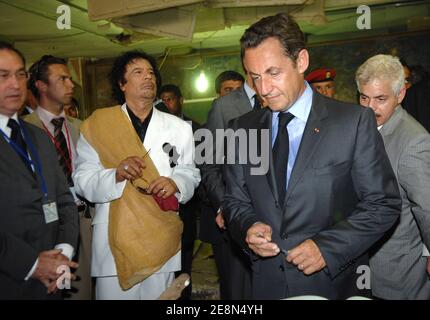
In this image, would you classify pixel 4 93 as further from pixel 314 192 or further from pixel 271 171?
pixel 314 192

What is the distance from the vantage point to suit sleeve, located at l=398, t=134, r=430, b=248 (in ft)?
6.19

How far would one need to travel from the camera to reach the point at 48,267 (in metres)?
1.84

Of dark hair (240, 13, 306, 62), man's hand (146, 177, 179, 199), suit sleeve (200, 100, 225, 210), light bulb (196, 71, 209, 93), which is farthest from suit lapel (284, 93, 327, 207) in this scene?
light bulb (196, 71, 209, 93)

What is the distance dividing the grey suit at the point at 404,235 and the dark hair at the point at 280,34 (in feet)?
2.49

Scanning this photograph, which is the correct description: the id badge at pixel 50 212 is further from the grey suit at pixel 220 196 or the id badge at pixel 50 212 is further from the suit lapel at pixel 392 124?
the suit lapel at pixel 392 124

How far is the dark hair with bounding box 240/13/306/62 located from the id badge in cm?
125

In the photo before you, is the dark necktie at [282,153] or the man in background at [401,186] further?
the man in background at [401,186]

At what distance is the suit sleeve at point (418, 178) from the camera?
1.89 meters

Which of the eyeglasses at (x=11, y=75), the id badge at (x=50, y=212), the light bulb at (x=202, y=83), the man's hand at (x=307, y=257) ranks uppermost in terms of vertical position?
the light bulb at (x=202, y=83)

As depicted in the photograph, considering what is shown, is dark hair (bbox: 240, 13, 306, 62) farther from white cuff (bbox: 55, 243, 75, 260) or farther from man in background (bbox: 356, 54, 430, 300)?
white cuff (bbox: 55, 243, 75, 260)

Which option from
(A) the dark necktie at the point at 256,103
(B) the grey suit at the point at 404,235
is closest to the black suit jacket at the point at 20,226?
(A) the dark necktie at the point at 256,103

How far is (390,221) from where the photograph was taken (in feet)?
5.33
